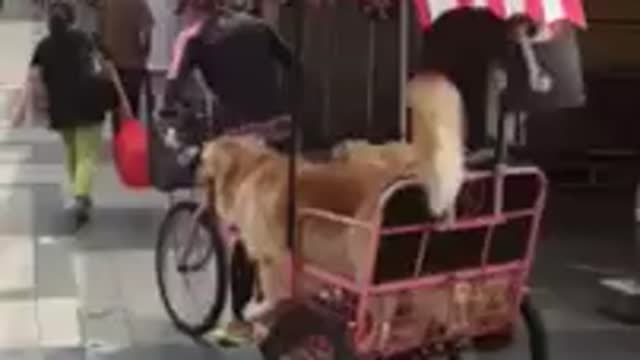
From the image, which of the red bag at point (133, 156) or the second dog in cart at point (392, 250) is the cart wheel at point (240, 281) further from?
the red bag at point (133, 156)

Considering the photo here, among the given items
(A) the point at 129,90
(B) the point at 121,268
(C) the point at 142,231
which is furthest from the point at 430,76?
(A) the point at 129,90

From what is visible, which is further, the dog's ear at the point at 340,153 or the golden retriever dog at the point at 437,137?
the dog's ear at the point at 340,153

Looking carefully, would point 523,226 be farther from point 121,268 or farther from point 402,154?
point 121,268

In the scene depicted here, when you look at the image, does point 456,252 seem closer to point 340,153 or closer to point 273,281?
point 273,281

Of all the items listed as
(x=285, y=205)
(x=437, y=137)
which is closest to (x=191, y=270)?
(x=285, y=205)

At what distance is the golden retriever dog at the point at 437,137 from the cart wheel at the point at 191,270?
1.62 m

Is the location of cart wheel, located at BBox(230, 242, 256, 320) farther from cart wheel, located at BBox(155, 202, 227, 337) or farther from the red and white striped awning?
the red and white striped awning

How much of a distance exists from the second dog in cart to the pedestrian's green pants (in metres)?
4.35

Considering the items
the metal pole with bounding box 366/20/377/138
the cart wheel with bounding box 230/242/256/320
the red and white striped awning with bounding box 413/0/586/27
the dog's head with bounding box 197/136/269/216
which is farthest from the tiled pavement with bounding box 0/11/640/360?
the red and white striped awning with bounding box 413/0/586/27

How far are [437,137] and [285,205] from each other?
89 centimetres

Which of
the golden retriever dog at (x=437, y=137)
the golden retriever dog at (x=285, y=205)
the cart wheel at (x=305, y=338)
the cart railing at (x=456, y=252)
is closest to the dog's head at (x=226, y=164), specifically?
the golden retriever dog at (x=285, y=205)

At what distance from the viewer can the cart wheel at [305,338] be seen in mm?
5758

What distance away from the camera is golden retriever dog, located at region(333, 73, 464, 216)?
18.6 feet

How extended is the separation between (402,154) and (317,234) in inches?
27.1
